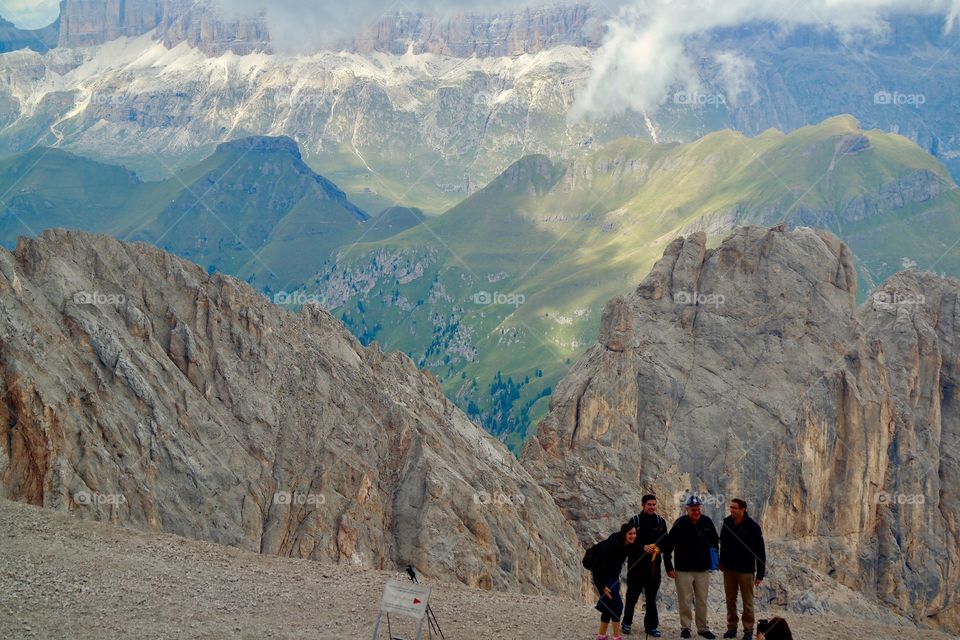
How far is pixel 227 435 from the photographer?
70875mm

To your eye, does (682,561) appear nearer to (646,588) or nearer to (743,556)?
(646,588)

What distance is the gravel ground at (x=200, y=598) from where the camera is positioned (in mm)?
36844

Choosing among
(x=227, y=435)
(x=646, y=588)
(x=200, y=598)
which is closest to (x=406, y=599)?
(x=646, y=588)

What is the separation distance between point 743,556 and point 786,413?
247 feet

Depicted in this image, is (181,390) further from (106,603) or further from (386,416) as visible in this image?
(106,603)

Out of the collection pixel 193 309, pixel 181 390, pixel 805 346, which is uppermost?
pixel 805 346

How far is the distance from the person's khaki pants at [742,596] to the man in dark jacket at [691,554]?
805 millimetres

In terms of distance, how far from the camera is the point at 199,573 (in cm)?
4144

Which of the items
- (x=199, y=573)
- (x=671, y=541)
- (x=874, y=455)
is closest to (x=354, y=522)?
(x=199, y=573)

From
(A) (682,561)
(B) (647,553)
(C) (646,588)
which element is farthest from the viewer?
(A) (682,561)

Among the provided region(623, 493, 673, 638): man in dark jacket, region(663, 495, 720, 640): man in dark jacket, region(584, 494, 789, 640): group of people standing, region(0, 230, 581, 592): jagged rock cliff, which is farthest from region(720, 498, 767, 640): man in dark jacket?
region(0, 230, 581, 592): jagged rock cliff

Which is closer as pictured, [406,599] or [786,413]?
[406,599]

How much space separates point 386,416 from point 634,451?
29.4 m

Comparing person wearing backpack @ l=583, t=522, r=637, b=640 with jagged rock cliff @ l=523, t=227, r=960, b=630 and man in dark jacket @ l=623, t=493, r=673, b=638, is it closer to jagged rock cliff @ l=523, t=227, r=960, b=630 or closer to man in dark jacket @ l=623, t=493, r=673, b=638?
man in dark jacket @ l=623, t=493, r=673, b=638
